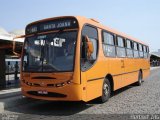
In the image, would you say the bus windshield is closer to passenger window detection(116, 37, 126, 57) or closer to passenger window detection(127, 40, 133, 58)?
passenger window detection(116, 37, 126, 57)

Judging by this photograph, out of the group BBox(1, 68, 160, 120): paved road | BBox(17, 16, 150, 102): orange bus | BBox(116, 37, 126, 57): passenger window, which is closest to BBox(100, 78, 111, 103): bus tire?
BBox(17, 16, 150, 102): orange bus

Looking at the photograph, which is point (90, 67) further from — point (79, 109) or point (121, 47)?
point (121, 47)

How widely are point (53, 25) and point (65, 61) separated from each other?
1.42m

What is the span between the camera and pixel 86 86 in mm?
9023

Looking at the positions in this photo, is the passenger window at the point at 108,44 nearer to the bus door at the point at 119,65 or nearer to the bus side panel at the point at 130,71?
the bus door at the point at 119,65

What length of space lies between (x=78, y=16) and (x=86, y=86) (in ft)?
7.39

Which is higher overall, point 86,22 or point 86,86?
point 86,22

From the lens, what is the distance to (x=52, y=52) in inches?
358

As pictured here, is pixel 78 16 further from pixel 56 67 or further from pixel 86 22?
pixel 56 67

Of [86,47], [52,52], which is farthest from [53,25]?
[86,47]

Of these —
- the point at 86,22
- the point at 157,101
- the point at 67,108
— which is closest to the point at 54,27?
the point at 86,22

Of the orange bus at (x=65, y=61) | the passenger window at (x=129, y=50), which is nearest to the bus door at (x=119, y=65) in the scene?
the passenger window at (x=129, y=50)

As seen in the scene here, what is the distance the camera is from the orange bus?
8.70 m

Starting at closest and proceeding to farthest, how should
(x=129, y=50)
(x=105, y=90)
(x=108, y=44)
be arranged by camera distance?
1. (x=105, y=90)
2. (x=108, y=44)
3. (x=129, y=50)
